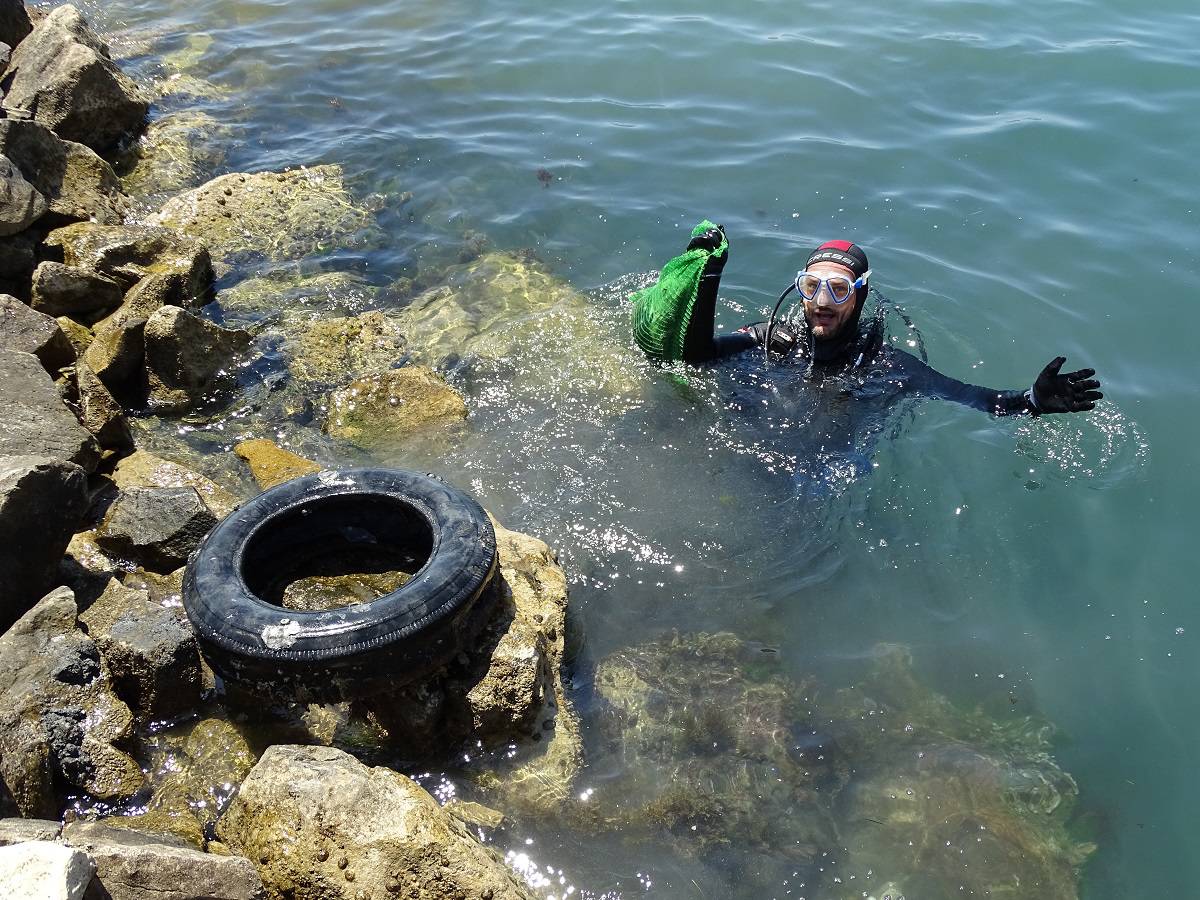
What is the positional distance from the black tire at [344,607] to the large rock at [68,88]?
25.6ft

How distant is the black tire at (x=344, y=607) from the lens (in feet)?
13.7

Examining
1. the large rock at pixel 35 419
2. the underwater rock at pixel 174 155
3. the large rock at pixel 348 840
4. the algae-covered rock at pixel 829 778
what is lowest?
the algae-covered rock at pixel 829 778

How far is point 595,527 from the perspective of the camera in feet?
20.2

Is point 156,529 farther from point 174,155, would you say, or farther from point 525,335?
point 174,155

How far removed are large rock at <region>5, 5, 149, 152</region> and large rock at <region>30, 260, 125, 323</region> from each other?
13.2ft

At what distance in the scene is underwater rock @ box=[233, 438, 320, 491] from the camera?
5.95 metres

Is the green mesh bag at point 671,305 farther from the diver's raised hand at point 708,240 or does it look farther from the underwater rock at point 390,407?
the underwater rock at point 390,407

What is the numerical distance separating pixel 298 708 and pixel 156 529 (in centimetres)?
143

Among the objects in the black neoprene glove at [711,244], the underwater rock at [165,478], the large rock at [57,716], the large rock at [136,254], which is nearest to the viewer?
the large rock at [57,716]

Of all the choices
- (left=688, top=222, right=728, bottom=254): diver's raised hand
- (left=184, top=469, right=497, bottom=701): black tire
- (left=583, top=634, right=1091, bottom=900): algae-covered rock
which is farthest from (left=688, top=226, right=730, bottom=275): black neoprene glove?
(left=583, top=634, right=1091, bottom=900): algae-covered rock

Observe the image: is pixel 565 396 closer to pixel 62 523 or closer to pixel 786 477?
pixel 786 477

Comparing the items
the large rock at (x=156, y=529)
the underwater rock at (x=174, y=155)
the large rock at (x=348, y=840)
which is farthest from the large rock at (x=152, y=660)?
the underwater rock at (x=174, y=155)

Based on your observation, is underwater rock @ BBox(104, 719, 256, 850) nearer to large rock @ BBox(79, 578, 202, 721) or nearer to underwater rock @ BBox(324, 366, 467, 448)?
large rock @ BBox(79, 578, 202, 721)

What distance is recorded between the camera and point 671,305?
691 cm
